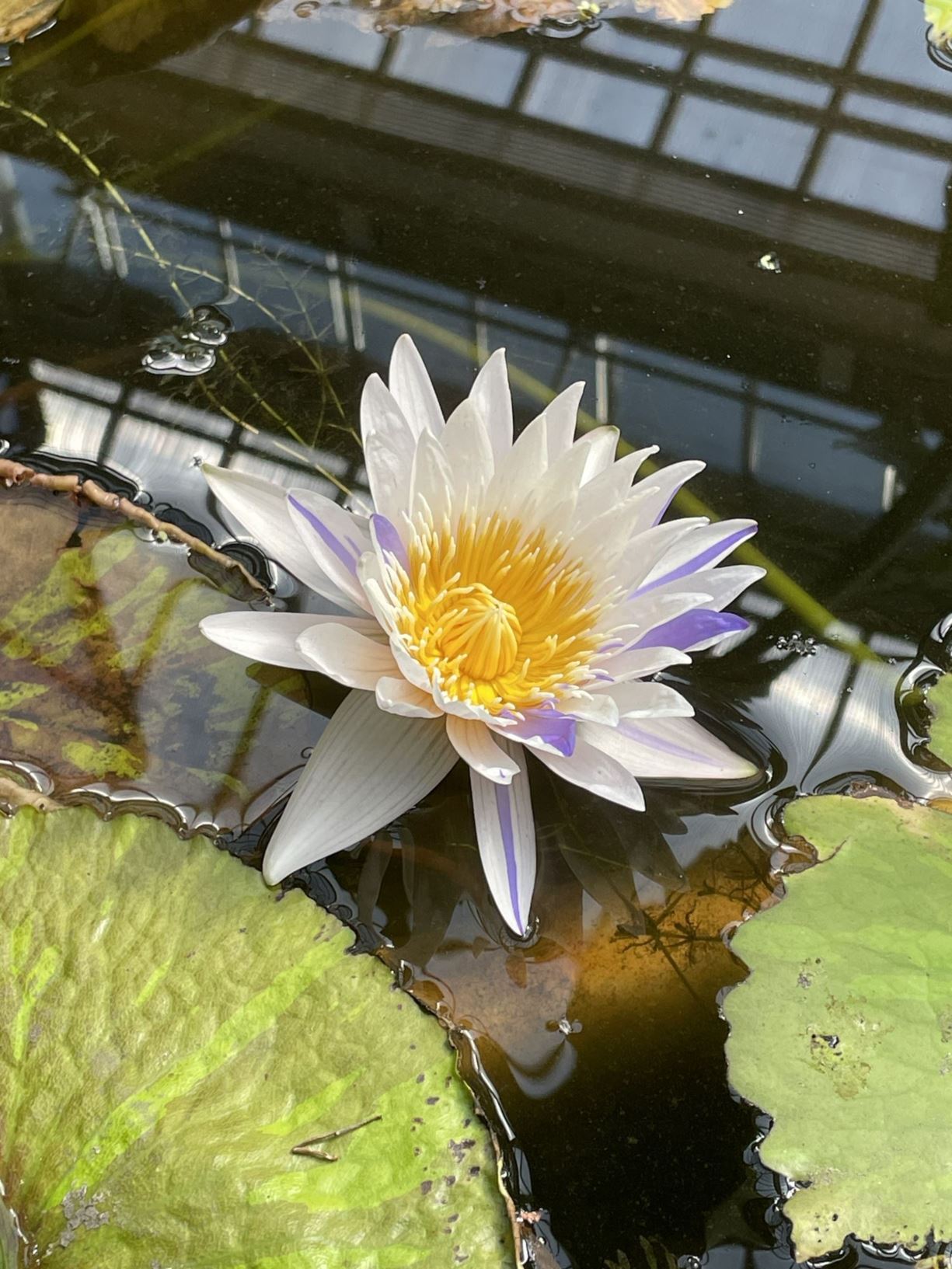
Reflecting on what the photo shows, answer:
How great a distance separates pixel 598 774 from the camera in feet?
5.58

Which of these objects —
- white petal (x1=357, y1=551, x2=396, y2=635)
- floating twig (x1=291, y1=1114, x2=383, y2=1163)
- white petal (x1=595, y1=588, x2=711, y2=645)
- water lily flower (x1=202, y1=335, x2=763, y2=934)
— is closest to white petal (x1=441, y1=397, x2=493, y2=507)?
water lily flower (x1=202, y1=335, x2=763, y2=934)

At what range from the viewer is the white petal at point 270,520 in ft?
5.94

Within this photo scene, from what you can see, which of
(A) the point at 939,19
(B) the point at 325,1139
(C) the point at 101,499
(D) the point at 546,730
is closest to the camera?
(B) the point at 325,1139

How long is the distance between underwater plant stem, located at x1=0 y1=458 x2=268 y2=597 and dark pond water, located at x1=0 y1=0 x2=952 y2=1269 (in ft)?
0.10

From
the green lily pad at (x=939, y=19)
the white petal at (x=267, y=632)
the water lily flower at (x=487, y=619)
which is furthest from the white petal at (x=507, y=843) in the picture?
the green lily pad at (x=939, y=19)

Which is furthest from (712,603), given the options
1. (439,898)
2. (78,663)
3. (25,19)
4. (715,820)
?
(25,19)

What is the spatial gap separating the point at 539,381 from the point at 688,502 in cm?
49

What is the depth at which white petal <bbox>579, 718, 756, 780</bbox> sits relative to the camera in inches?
69.1

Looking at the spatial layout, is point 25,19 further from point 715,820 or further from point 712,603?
point 715,820

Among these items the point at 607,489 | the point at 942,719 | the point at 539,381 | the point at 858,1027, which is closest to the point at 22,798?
the point at 607,489

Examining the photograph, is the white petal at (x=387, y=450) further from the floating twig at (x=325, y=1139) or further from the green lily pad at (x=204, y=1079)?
the floating twig at (x=325, y=1139)

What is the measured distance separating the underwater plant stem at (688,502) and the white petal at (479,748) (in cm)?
65

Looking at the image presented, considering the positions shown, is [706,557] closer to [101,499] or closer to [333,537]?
[333,537]

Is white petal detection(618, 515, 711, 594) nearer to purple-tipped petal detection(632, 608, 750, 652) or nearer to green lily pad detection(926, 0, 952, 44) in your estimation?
purple-tipped petal detection(632, 608, 750, 652)
